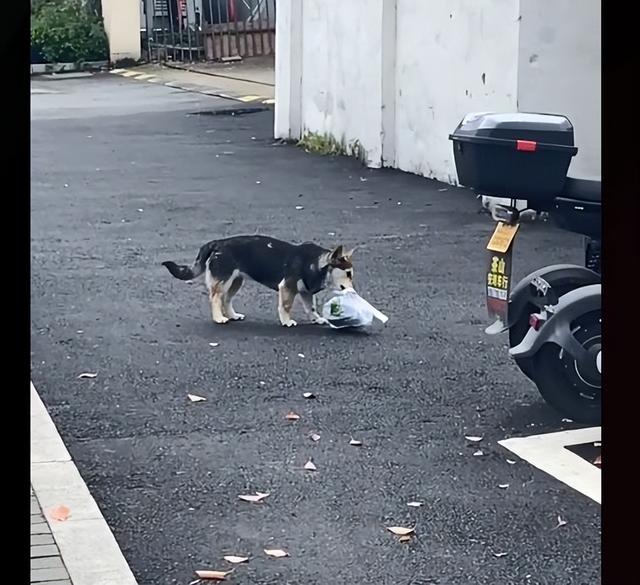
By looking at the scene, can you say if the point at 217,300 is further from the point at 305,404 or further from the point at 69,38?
the point at 69,38

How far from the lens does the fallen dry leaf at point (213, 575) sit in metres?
3.82

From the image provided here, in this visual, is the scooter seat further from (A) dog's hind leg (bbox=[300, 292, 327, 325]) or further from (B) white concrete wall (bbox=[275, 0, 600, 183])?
(B) white concrete wall (bbox=[275, 0, 600, 183])

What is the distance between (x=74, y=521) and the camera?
13.6ft

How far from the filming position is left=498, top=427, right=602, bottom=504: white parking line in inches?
180

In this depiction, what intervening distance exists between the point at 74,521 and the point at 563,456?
6.15 ft

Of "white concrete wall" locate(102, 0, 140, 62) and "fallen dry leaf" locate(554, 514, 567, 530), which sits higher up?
"white concrete wall" locate(102, 0, 140, 62)

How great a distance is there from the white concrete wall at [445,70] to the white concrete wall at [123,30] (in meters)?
18.0

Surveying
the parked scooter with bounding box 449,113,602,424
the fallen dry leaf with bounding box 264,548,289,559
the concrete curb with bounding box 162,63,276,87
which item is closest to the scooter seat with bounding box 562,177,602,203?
the parked scooter with bounding box 449,113,602,424

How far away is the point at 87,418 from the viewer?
214 inches

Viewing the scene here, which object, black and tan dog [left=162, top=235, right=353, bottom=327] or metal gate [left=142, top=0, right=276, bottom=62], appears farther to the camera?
metal gate [left=142, top=0, right=276, bottom=62]

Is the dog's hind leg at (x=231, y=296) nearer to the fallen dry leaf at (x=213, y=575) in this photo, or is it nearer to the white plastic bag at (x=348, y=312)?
the white plastic bag at (x=348, y=312)

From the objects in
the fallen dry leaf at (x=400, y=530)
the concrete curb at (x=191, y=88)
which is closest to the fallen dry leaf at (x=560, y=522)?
the fallen dry leaf at (x=400, y=530)

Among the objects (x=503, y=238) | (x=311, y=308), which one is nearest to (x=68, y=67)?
(x=311, y=308)

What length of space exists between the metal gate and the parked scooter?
2410 centimetres
